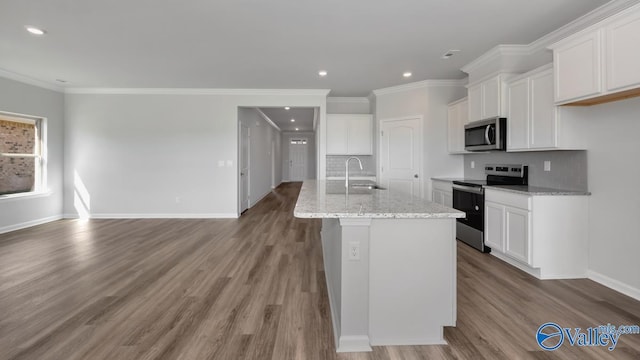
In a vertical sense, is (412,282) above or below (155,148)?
below

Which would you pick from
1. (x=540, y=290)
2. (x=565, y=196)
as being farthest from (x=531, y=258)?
(x=565, y=196)

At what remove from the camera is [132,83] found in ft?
17.7

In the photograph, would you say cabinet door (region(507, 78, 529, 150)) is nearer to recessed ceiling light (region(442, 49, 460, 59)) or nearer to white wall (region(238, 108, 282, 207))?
recessed ceiling light (region(442, 49, 460, 59))

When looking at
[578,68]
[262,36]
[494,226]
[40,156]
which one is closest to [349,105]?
[262,36]

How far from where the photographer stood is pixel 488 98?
389 cm

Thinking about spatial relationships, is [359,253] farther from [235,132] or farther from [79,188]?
[79,188]

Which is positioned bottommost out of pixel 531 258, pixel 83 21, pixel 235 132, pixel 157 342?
pixel 157 342

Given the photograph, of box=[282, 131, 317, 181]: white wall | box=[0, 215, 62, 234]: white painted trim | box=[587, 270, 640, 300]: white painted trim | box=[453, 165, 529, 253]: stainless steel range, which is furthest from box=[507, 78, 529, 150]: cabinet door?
box=[282, 131, 317, 181]: white wall

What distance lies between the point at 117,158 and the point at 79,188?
0.95m

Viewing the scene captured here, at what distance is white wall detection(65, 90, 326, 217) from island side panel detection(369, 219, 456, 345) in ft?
14.3

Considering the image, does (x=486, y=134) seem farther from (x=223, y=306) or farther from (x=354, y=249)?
(x=223, y=306)

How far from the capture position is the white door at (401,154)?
17.6 ft

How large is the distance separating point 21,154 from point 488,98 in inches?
289

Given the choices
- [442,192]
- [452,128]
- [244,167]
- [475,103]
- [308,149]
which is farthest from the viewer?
[308,149]
